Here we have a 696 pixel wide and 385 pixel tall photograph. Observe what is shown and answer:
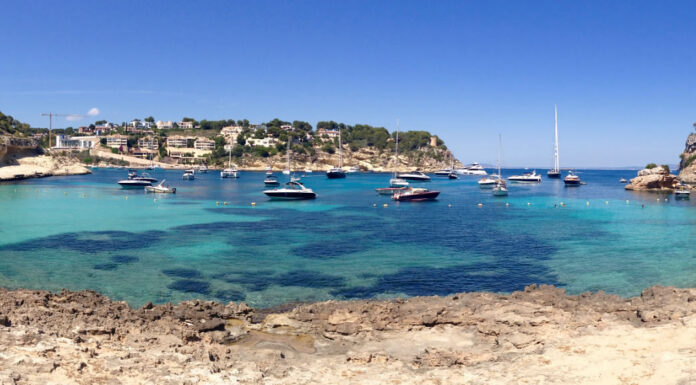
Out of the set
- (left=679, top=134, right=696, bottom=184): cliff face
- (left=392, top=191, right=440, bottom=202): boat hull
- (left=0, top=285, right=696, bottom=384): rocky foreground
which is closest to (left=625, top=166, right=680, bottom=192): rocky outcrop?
(left=679, top=134, right=696, bottom=184): cliff face

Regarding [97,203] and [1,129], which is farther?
[1,129]

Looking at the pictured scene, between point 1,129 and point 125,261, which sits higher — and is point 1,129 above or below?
above

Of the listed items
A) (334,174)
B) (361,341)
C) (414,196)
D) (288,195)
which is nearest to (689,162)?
(414,196)

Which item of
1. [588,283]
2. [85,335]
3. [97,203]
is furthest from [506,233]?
[97,203]

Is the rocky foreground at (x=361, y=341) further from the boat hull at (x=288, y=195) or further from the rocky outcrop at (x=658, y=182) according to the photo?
the rocky outcrop at (x=658, y=182)

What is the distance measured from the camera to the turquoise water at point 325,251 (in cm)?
2197

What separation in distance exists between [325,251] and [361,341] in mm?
16058

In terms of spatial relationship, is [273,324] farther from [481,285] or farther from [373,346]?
[481,285]

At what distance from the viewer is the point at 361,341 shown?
554 inches

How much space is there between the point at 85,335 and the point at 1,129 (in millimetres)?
126431

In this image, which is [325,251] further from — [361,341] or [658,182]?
[658,182]

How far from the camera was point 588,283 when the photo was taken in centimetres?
2291

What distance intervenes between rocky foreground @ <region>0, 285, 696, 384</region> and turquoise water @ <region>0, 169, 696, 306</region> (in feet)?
13.9

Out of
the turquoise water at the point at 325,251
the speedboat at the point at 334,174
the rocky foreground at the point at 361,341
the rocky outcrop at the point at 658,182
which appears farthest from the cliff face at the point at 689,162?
the rocky foreground at the point at 361,341
